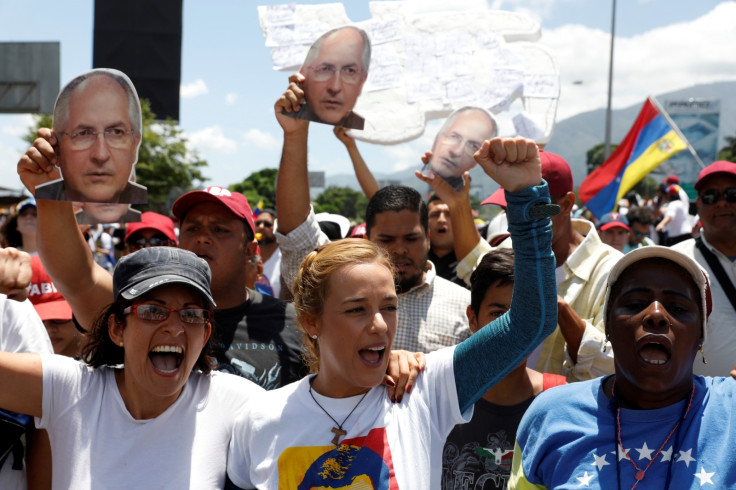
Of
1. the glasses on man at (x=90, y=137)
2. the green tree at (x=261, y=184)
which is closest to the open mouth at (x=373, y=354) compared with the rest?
the glasses on man at (x=90, y=137)

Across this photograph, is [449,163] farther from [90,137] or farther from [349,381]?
[349,381]

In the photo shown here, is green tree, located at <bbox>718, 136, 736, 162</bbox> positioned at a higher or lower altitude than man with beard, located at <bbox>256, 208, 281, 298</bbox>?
higher

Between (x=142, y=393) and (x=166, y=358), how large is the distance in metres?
0.13

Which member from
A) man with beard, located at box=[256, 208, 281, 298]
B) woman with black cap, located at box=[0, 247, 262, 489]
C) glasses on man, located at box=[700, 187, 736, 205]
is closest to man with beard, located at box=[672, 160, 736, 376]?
glasses on man, located at box=[700, 187, 736, 205]

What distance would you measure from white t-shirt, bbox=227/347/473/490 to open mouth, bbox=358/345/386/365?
12 cm

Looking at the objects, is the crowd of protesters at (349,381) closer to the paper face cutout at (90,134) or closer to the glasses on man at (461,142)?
the paper face cutout at (90,134)

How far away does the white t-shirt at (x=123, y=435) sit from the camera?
226 cm

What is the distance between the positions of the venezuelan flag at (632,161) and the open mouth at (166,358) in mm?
7429

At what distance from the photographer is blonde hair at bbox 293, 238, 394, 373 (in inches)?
93.1

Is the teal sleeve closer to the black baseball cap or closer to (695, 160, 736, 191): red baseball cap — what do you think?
the black baseball cap

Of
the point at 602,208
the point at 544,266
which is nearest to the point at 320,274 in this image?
the point at 544,266

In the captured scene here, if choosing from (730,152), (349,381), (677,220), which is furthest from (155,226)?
(730,152)

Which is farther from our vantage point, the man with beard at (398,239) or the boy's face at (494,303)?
the man with beard at (398,239)

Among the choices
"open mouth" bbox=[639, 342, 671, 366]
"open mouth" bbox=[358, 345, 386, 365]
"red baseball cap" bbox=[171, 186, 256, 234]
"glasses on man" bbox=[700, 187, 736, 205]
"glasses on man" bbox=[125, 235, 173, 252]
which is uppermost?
"glasses on man" bbox=[700, 187, 736, 205]
